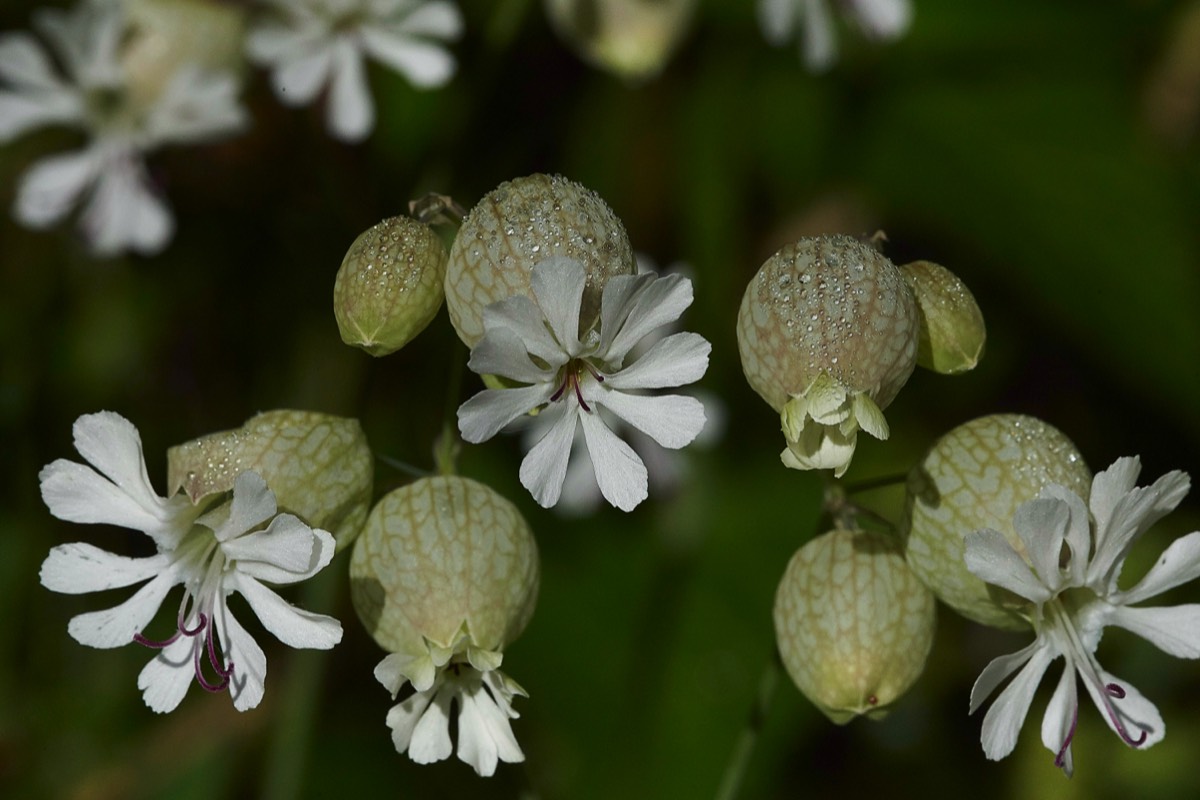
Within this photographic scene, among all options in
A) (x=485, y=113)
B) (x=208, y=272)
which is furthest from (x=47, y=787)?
(x=485, y=113)

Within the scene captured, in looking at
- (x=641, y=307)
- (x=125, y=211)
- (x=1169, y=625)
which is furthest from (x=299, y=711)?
(x=1169, y=625)

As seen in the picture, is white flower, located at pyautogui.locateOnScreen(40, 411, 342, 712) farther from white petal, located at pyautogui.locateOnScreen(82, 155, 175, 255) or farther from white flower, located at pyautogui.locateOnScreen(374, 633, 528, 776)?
white petal, located at pyautogui.locateOnScreen(82, 155, 175, 255)

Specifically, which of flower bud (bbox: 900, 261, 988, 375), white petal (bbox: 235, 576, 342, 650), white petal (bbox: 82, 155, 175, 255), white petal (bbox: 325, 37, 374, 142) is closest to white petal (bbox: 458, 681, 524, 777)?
white petal (bbox: 235, 576, 342, 650)

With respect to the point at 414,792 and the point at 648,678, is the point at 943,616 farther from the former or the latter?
the point at 414,792

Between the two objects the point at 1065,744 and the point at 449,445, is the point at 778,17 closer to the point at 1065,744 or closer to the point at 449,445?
the point at 449,445

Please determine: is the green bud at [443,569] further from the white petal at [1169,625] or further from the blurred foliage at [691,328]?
the blurred foliage at [691,328]
